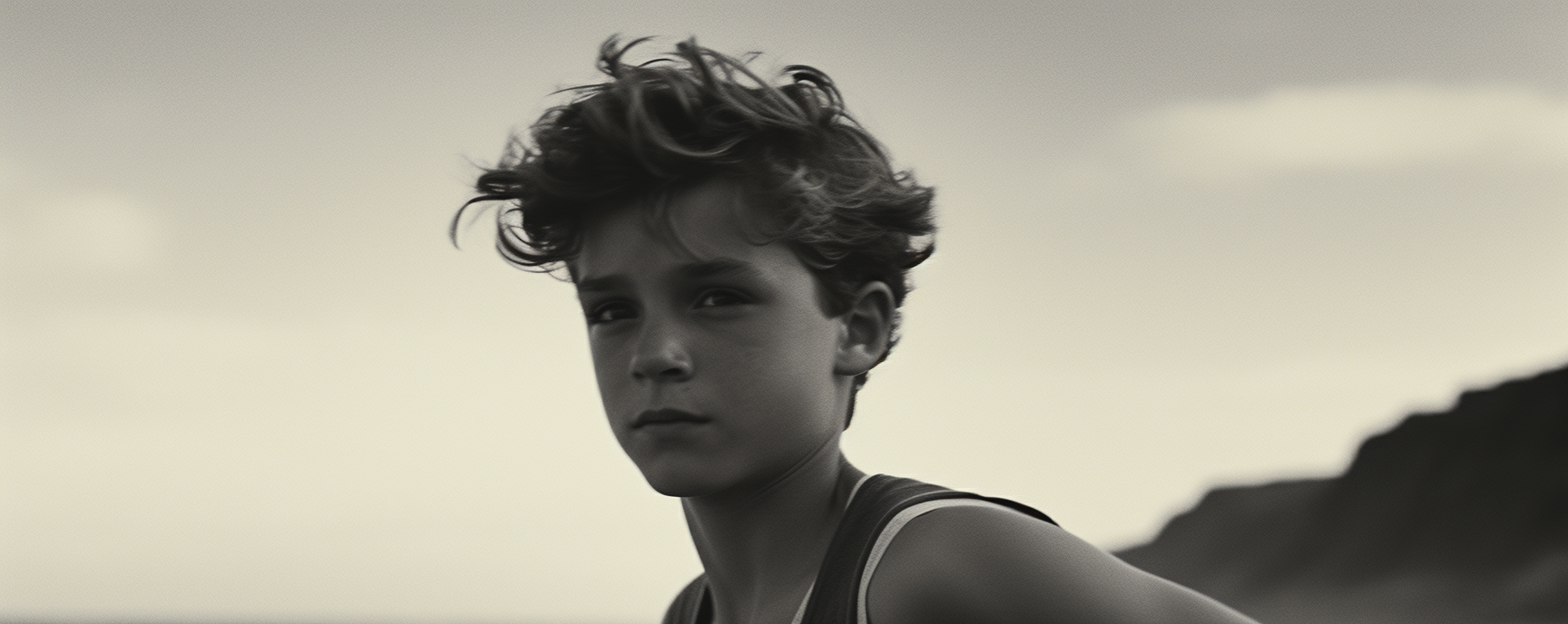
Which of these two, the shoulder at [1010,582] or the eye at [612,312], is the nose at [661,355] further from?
the shoulder at [1010,582]

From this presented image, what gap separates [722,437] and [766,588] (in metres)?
0.38

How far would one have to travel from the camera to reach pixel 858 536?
267 centimetres

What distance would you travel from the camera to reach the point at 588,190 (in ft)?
9.53

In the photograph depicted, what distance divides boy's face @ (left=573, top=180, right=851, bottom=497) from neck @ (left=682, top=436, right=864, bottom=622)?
8cm

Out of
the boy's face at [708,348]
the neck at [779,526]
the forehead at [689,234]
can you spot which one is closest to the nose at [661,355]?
the boy's face at [708,348]

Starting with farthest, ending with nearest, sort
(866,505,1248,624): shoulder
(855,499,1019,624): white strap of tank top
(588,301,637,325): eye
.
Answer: (588,301,637,325): eye, (855,499,1019,624): white strap of tank top, (866,505,1248,624): shoulder

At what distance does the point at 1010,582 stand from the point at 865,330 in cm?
71

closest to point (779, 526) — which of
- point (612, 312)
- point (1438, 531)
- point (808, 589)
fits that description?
point (808, 589)

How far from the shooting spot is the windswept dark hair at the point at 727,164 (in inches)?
112

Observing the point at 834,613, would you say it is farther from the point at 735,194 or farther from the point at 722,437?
the point at 735,194

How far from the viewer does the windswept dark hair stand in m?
2.85

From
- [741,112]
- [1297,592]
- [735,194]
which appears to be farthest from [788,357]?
[1297,592]

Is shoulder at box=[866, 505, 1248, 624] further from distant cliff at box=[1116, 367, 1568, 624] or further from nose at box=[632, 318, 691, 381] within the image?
distant cliff at box=[1116, 367, 1568, 624]

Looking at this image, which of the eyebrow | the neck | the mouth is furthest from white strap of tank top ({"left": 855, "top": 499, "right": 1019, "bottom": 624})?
the eyebrow
